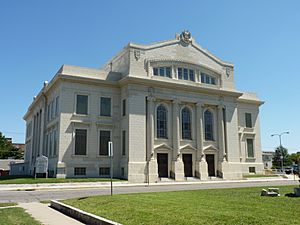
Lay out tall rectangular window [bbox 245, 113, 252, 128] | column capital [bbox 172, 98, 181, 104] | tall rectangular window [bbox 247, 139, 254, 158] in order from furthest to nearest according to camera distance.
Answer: tall rectangular window [bbox 245, 113, 252, 128] < tall rectangular window [bbox 247, 139, 254, 158] < column capital [bbox 172, 98, 181, 104]

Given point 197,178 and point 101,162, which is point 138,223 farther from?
point 197,178

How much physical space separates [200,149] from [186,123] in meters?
3.78

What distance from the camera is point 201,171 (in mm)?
40031

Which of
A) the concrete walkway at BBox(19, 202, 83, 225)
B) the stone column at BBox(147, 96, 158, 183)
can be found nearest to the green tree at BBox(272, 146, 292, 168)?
the stone column at BBox(147, 96, 158, 183)

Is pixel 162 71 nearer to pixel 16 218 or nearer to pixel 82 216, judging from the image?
pixel 82 216

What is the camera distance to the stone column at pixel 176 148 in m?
38.2

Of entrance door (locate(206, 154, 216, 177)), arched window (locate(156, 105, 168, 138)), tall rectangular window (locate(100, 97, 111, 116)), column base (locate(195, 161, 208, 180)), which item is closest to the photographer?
tall rectangular window (locate(100, 97, 111, 116))

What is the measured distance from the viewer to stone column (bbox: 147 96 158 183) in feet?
120

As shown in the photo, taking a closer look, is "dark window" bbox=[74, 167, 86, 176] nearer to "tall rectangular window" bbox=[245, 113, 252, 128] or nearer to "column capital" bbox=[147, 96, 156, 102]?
"column capital" bbox=[147, 96, 156, 102]

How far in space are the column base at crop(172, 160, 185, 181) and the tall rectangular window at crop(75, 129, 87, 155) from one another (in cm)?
1090

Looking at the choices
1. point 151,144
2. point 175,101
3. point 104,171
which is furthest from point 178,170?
point 104,171

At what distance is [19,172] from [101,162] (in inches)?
1131

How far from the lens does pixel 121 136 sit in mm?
38375

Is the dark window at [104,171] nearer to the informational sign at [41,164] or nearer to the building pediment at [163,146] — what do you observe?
the informational sign at [41,164]
